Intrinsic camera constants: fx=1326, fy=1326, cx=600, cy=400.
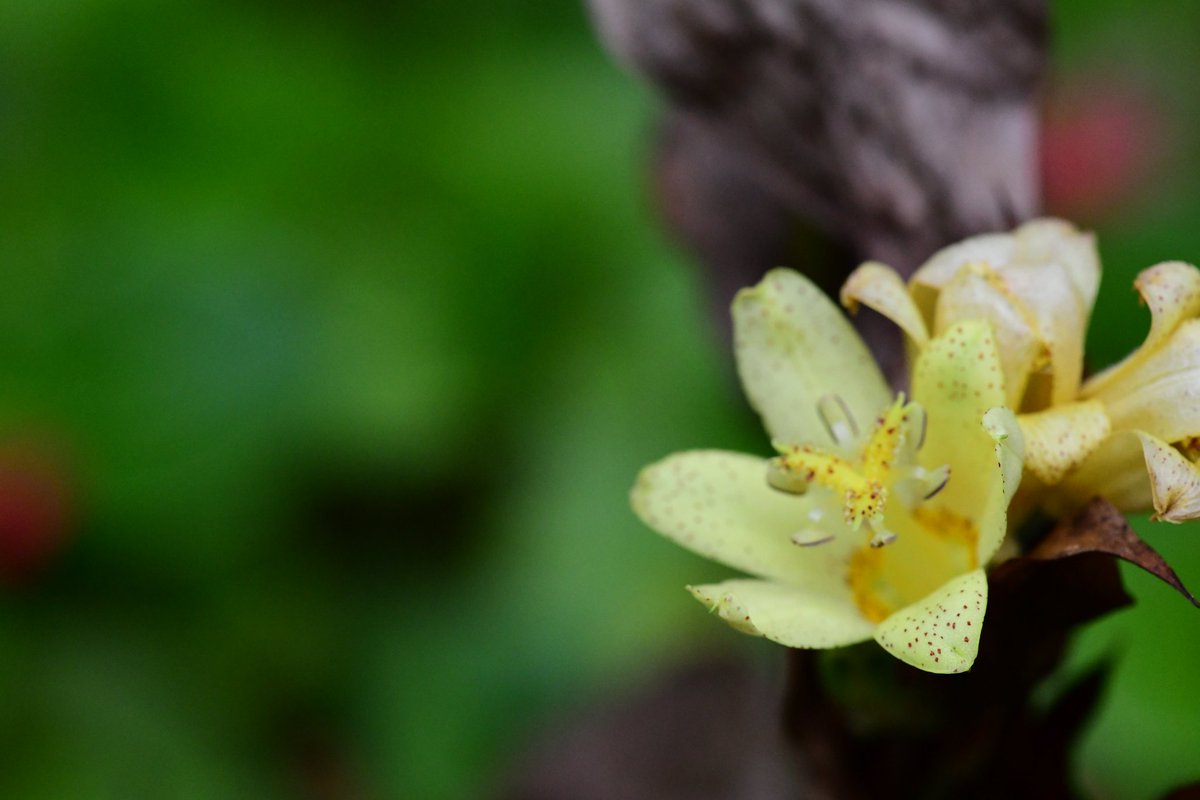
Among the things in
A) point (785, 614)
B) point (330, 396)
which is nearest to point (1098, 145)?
point (330, 396)

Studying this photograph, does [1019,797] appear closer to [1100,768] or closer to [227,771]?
[1100,768]

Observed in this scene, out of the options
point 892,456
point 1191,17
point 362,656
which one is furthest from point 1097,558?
point 1191,17

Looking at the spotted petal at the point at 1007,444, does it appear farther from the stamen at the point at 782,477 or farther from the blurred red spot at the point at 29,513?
the blurred red spot at the point at 29,513

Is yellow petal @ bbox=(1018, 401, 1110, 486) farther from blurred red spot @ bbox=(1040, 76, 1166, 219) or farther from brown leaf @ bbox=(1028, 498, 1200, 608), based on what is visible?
blurred red spot @ bbox=(1040, 76, 1166, 219)

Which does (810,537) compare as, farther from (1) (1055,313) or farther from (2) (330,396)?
(2) (330,396)

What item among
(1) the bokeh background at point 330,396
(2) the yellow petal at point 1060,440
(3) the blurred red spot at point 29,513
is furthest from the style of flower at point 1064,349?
(3) the blurred red spot at point 29,513

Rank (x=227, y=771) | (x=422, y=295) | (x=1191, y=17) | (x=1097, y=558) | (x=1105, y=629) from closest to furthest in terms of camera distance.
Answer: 1. (x=1097, y=558)
2. (x=1105, y=629)
3. (x=227, y=771)
4. (x=422, y=295)
5. (x=1191, y=17)
